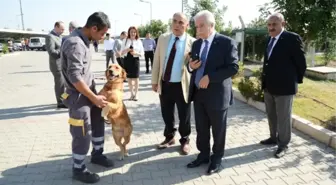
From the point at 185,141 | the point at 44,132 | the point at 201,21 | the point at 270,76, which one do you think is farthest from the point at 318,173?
the point at 44,132

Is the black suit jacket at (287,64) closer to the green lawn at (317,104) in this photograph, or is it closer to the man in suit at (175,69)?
the man in suit at (175,69)

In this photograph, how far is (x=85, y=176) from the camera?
3.55 m

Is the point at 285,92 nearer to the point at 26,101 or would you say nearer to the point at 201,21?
the point at 201,21

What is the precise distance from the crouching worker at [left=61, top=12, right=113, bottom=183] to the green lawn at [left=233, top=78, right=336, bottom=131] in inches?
157

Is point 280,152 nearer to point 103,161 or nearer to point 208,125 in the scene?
point 208,125

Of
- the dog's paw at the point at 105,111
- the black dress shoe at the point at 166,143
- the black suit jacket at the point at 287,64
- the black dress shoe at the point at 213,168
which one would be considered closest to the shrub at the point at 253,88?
the black suit jacket at the point at 287,64

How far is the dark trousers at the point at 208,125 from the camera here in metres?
3.63

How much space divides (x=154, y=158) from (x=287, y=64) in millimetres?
2256

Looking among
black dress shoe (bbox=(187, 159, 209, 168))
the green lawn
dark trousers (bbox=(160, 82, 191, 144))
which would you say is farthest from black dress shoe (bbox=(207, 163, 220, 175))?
the green lawn

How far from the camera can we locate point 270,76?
4.13m

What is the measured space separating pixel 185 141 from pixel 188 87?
2.81 ft

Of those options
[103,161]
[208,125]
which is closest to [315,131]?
[208,125]

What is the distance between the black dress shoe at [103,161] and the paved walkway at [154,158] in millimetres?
92

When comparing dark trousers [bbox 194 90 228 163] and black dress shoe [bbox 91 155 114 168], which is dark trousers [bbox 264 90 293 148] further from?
black dress shoe [bbox 91 155 114 168]
